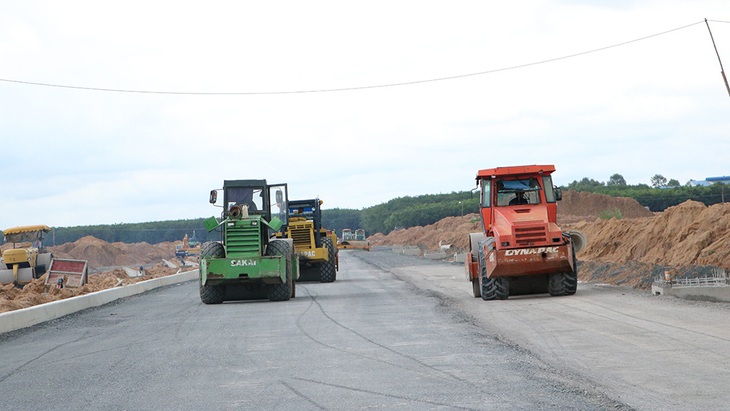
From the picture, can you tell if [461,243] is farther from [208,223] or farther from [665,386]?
[665,386]

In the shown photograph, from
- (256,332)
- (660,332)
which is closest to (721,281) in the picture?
(660,332)

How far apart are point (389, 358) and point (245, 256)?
42.1 ft

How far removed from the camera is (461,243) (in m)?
84.1

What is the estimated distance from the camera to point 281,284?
24.7m

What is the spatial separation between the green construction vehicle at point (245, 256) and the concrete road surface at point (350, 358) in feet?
9.30

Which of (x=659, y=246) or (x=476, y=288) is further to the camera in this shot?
(x=659, y=246)

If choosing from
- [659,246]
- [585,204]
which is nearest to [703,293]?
[659,246]

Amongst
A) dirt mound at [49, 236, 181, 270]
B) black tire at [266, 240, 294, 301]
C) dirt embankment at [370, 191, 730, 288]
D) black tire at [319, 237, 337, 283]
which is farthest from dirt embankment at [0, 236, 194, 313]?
dirt embankment at [370, 191, 730, 288]

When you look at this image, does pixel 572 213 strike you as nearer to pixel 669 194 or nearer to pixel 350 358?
pixel 669 194

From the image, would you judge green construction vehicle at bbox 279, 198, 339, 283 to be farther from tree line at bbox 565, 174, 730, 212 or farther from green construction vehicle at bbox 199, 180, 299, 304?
tree line at bbox 565, 174, 730, 212

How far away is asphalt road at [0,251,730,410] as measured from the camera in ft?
29.8

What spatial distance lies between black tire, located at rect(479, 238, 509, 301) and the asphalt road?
1.88 feet

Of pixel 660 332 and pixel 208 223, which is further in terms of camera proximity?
pixel 208 223

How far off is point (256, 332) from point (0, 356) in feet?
13.7
